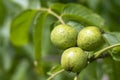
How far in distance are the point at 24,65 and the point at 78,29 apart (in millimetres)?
1631

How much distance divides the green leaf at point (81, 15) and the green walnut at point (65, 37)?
24 cm

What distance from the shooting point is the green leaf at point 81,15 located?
1520mm

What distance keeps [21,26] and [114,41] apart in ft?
2.62

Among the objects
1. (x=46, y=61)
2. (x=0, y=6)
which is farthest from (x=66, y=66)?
(x=46, y=61)

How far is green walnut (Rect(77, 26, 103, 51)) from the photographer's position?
1232 mm

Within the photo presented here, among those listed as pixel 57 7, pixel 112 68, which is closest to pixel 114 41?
pixel 112 68

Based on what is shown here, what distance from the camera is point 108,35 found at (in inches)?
51.4

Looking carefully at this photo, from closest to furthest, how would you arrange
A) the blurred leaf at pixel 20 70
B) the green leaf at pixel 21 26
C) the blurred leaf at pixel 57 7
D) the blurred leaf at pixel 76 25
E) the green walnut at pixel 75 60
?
the green walnut at pixel 75 60 → the blurred leaf at pixel 76 25 → the blurred leaf at pixel 57 7 → the green leaf at pixel 21 26 → the blurred leaf at pixel 20 70

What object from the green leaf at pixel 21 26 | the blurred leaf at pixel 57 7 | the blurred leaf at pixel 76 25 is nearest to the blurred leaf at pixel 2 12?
the green leaf at pixel 21 26

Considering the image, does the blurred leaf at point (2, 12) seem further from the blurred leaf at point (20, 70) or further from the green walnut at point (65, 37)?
the green walnut at point (65, 37)

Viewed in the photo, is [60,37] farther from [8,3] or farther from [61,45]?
[8,3]

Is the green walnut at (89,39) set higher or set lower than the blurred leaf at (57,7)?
lower

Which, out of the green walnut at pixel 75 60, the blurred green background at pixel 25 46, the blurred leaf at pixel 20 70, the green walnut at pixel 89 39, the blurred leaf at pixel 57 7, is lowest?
the blurred leaf at pixel 20 70

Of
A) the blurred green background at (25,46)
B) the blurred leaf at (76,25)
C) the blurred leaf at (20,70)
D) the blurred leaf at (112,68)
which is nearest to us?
the blurred leaf at (76,25)
